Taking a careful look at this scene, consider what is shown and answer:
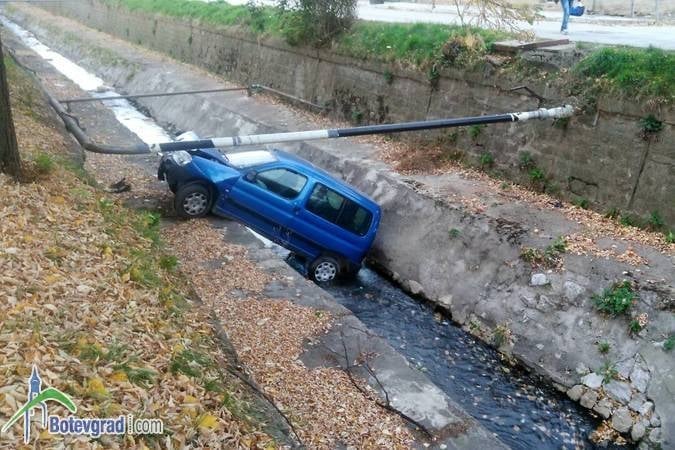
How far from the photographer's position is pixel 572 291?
999cm

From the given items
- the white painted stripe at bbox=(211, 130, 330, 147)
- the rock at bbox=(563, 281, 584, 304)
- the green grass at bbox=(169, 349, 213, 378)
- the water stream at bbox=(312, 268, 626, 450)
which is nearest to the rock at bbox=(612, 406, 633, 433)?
the water stream at bbox=(312, 268, 626, 450)

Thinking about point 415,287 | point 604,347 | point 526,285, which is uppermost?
point 526,285

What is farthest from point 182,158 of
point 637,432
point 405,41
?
point 637,432

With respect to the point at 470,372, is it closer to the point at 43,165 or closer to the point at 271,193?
the point at 271,193

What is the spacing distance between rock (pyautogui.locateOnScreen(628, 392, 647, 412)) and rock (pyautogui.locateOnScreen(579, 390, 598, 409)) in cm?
48

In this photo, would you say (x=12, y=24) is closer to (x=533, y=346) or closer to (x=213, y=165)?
(x=213, y=165)

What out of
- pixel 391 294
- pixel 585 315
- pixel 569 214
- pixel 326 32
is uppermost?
pixel 326 32

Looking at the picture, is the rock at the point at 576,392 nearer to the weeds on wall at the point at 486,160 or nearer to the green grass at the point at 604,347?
the green grass at the point at 604,347

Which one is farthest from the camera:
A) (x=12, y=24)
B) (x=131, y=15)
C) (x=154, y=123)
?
(x=12, y=24)

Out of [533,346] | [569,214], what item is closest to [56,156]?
[533,346]

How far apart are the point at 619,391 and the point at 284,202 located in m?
6.53

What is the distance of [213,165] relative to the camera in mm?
11836

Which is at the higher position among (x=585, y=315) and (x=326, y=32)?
(x=326, y=32)

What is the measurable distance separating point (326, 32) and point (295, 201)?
10.7m
